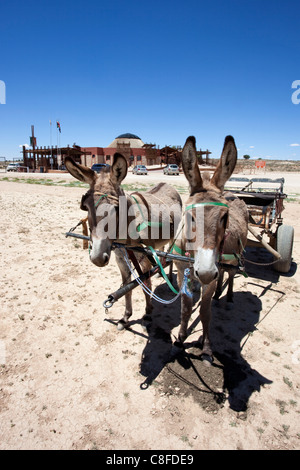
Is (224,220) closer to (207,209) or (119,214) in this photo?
(207,209)

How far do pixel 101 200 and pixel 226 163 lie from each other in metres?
1.39

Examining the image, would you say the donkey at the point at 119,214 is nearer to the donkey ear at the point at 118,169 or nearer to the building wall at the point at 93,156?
the donkey ear at the point at 118,169

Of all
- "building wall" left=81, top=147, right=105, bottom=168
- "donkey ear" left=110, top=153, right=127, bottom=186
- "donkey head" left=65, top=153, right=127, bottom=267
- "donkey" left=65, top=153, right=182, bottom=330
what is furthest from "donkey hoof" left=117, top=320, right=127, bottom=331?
"building wall" left=81, top=147, right=105, bottom=168

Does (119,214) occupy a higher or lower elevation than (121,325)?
higher

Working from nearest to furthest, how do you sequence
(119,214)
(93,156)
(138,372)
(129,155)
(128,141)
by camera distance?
1. (119,214)
2. (138,372)
3. (129,155)
4. (93,156)
5. (128,141)

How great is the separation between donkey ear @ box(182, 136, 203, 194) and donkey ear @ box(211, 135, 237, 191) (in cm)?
17

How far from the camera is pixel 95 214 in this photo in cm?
A: 246

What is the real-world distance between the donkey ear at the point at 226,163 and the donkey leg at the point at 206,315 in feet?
4.37

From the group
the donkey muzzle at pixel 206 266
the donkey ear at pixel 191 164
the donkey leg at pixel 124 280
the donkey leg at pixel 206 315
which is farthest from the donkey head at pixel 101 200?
the donkey leg at pixel 206 315

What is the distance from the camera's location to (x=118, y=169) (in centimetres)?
269

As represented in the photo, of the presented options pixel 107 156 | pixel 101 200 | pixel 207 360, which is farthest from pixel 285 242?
pixel 107 156

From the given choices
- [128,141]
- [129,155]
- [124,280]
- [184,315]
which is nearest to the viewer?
[184,315]

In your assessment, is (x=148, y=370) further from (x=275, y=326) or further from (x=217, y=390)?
(x=275, y=326)

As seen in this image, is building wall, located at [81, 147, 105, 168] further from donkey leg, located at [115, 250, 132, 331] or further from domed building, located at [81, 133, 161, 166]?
donkey leg, located at [115, 250, 132, 331]
